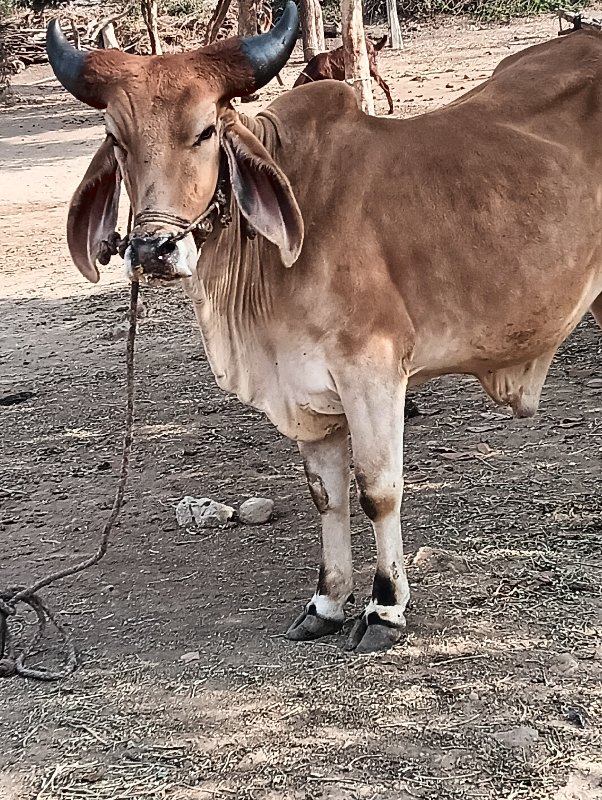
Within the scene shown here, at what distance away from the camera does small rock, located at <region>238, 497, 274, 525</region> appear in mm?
4359

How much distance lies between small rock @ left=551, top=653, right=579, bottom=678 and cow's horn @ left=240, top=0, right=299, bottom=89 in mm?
1855

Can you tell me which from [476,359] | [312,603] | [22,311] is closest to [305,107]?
[476,359]

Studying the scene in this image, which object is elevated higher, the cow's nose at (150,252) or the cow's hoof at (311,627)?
the cow's nose at (150,252)

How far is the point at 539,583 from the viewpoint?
3680 mm

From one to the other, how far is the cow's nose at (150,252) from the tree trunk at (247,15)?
1055 cm

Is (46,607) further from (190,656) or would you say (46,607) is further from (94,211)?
(94,211)

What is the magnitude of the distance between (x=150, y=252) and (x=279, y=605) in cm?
148

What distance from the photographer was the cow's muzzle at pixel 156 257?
274 centimetres

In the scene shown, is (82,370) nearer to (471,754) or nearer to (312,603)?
(312,603)

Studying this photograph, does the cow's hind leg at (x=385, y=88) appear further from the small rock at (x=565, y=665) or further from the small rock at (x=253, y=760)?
the small rock at (x=253, y=760)

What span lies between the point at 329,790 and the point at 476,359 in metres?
1.44

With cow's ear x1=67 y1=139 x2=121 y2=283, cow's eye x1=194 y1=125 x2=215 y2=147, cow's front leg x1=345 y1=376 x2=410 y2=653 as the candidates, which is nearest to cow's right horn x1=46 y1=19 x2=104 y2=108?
cow's ear x1=67 y1=139 x2=121 y2=283

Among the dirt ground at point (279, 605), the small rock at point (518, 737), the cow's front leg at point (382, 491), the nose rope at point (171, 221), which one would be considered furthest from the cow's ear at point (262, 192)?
the small rock at point (518, 737)

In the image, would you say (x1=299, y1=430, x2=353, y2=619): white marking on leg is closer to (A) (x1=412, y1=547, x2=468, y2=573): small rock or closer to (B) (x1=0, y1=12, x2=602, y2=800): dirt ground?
(B) (x1=0, y1=12, x2=602, y2=800): dirt ground
